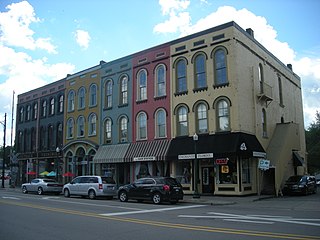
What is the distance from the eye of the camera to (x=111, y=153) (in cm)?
3016

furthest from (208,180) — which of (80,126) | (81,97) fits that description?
(81,97)

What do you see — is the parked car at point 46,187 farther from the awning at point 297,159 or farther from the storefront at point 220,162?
the awning at point 297,159

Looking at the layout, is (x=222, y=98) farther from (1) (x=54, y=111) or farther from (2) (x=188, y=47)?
(1) (x=54, y=111)

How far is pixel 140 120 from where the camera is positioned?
96.5 feet

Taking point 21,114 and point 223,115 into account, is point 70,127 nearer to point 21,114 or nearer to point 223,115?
point 21,114

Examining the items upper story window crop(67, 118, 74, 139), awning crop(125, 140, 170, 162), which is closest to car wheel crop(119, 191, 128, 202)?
awning crop(125, 140, 170, 162)

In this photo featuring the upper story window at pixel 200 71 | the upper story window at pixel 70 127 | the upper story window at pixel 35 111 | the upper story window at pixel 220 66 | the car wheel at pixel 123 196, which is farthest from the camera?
the upper story window at pixel 35 111

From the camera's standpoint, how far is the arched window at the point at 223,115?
78.9 feet

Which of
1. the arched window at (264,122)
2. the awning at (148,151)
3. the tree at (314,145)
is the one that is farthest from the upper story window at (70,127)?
the tree at (314,145)

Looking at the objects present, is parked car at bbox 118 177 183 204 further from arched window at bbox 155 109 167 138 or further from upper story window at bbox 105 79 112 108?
upper story window at bbox 105 79 112 108

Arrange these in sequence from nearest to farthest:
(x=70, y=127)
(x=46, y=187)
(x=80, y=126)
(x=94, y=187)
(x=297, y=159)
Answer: (x=94, y=187)
(x=46, y=187)
(x=297, y=159)
(x=80, y=126)
(x=70, y=127)

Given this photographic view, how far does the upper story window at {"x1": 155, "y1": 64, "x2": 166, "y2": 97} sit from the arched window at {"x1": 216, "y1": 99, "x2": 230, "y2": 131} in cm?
532

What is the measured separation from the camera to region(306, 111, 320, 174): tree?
46.0 metres

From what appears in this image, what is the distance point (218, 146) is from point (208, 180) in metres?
3.10
